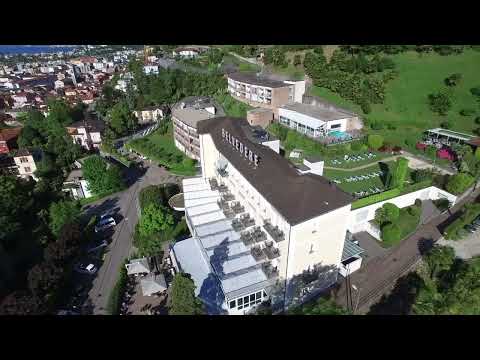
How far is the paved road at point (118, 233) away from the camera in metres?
22.8

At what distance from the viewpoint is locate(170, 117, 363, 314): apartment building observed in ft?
60.0

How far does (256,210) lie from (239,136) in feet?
25.9

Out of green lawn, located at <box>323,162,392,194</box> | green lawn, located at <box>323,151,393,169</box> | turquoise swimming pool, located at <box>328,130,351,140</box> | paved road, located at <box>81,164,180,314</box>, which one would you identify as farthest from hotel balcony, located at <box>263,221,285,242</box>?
turquoise swimming pool, located at <box>328,130,351,140</box>

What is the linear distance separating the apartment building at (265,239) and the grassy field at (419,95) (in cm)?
2211

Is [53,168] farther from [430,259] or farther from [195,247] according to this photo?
[430,259]

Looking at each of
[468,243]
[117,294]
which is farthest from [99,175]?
[468,243]

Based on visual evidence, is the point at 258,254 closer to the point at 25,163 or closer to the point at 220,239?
the point at 220,239

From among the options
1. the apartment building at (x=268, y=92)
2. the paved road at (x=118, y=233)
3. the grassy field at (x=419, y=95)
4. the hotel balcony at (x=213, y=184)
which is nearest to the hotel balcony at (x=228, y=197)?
the hotel balcony at (x=213, y=184)

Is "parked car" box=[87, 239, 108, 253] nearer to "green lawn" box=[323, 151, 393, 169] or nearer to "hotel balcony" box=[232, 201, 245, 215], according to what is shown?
"hotel balcony" box=[232, 201, 245, 215]

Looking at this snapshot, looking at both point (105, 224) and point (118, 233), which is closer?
point (118, 233)

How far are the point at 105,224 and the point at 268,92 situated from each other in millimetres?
30293

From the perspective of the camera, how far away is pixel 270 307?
63.9 ft

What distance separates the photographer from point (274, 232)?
61.5ft

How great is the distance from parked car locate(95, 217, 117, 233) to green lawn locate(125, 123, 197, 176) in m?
11.5
